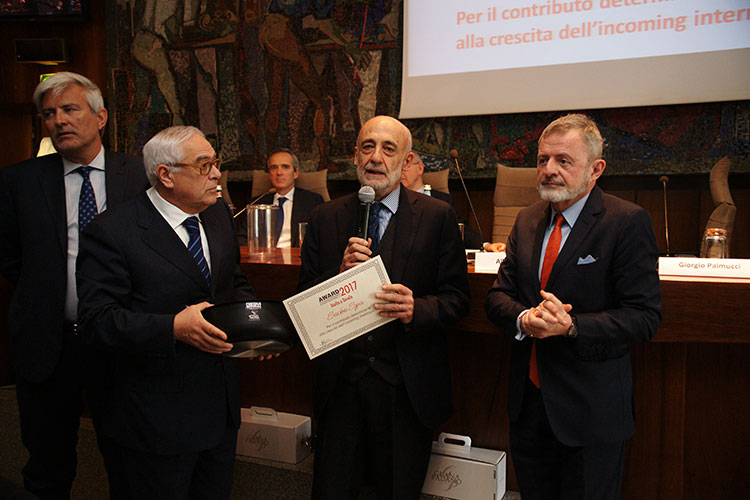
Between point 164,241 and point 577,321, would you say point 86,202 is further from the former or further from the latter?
point 577,321

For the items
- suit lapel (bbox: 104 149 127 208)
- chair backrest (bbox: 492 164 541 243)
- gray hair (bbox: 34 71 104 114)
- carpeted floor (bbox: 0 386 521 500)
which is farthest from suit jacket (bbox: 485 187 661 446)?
chair backrest (bbox: 492 164 541 243)

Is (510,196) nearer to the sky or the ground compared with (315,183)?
nearer to the ground

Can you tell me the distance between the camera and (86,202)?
1967 mm

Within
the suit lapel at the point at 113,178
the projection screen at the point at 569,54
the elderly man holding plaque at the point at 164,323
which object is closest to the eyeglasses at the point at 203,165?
the elderly man holding plaque at the point at 164,323

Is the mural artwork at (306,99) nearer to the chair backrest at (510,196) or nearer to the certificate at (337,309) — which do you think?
the chair backrest at (510,196)

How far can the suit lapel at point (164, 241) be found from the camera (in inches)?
62.3

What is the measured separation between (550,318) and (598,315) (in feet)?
0.47

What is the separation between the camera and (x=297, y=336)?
1.65 m

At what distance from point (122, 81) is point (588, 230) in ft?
20.0

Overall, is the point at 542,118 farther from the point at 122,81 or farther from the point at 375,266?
the point at 122,81

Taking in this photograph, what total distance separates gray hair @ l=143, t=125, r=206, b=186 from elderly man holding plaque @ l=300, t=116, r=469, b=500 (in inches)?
20.4

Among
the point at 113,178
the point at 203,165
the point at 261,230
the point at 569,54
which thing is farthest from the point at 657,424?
the point at 569,54

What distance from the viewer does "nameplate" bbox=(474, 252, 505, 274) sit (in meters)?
2.07


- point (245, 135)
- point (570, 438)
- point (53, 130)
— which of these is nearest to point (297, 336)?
point (570, 438)
